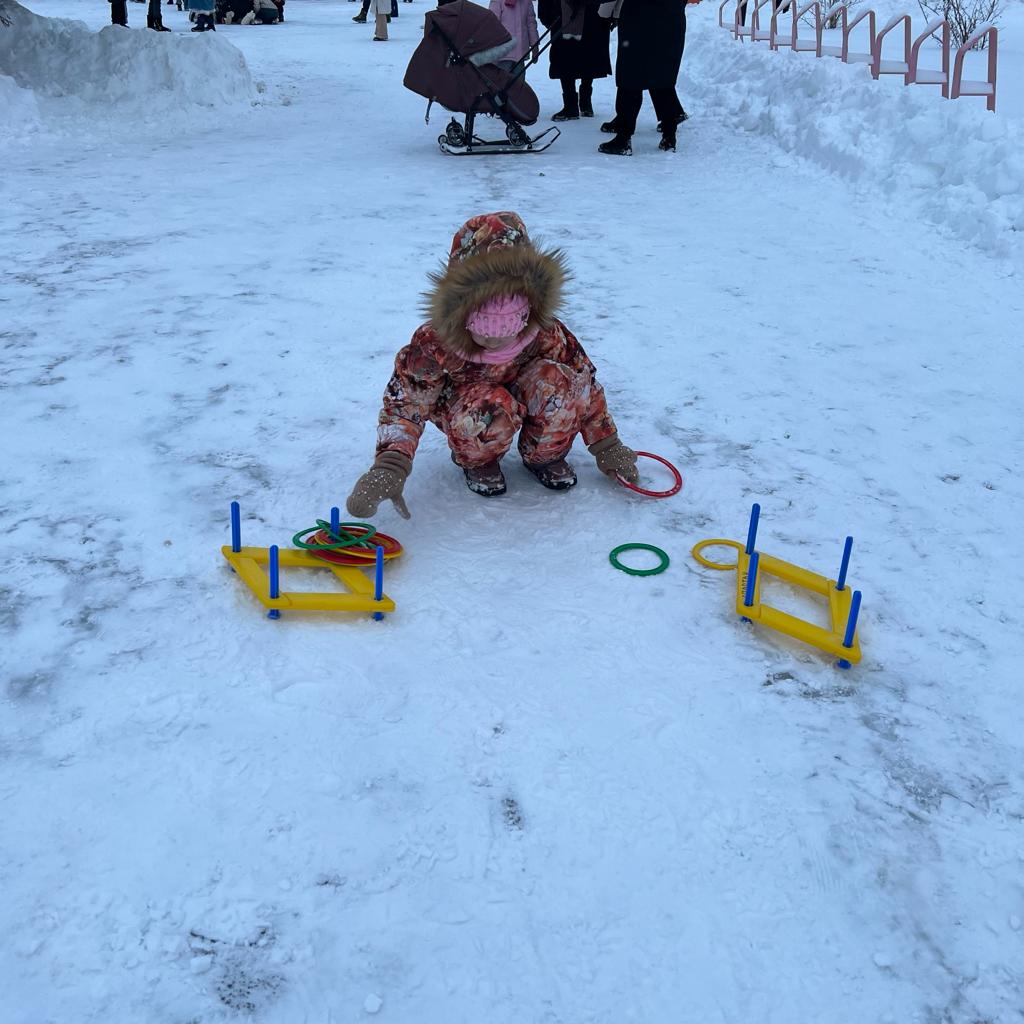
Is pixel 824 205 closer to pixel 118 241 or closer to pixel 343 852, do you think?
pixel 118 241

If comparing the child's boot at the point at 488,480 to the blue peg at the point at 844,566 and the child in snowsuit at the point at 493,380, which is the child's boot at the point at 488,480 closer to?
the child in snowsuit at the point at 493,380

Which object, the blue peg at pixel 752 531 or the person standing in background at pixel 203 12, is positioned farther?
the person standing in background at pixel 203 12

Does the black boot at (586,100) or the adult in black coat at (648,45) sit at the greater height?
the adult in black coat at (648,45)

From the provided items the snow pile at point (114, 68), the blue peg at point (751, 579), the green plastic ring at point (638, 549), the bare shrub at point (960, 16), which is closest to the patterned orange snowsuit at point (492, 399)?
the green plastic ring at point (638, 549)

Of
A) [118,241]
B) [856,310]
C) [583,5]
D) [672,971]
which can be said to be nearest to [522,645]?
[672,971]

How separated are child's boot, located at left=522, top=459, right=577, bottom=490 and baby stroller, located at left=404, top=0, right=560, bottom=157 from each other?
5.10 meters

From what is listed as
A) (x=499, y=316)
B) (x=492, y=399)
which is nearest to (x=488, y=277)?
(x=499, y=316)

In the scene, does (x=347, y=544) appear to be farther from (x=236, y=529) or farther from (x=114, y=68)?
(x=114, y=68)

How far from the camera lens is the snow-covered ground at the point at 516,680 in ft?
5.17

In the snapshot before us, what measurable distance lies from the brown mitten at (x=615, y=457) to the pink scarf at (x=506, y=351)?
0.38 metres

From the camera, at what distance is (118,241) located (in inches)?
205

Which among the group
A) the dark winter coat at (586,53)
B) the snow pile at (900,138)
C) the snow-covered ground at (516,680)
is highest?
the dark winter coat at (586,53)

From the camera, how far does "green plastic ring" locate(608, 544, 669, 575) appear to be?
253 cm

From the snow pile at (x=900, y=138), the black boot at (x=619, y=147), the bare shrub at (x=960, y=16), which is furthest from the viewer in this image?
the bare shrub at (x=960, y=16)
